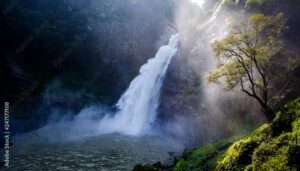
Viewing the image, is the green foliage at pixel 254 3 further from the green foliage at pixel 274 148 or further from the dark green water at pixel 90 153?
the green foliage at pixel 274 148

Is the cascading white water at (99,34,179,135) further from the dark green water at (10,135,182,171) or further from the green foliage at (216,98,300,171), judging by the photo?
the green foliage at (216,98,300,171)

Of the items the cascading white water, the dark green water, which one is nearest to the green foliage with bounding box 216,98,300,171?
the dark green water

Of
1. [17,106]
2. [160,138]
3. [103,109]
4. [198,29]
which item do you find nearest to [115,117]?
[103,109]

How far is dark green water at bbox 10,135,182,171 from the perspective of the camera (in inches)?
1040

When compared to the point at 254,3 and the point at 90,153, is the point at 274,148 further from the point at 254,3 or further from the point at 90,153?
the point at 254,3

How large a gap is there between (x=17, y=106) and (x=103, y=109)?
16852mm

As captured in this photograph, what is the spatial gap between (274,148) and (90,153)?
2276 centimetres

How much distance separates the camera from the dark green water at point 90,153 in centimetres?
2642

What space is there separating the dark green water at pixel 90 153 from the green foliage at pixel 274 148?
1503 centimetres

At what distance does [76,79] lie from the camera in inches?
2132

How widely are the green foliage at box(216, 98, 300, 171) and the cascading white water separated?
3143cm

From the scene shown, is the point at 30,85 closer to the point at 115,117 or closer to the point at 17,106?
the point at 17,106

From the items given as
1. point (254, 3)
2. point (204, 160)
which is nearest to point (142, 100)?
point (254, 3)

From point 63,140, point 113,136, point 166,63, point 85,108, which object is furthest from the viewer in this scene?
point 166,63
